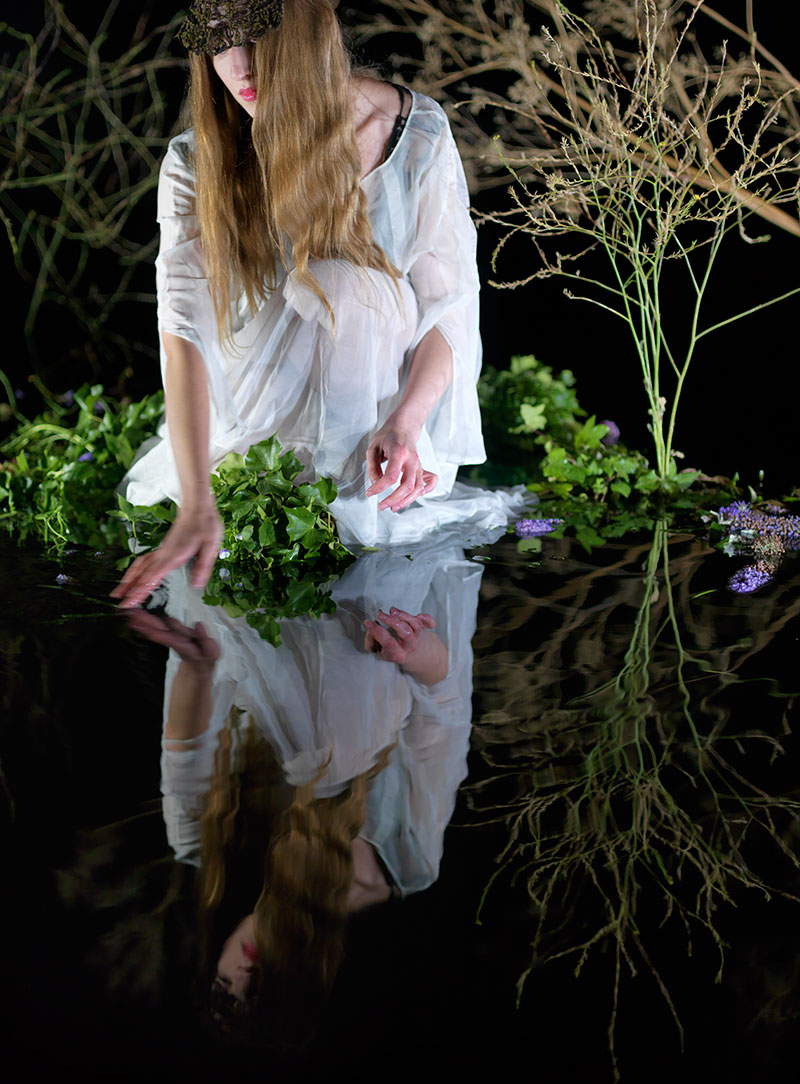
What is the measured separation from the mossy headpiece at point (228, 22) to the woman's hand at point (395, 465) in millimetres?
648

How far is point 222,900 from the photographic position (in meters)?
0.90

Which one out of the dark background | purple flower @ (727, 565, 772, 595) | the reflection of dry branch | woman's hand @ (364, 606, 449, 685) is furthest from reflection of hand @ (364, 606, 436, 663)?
the reflection of dry branch

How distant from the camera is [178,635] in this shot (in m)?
1.55

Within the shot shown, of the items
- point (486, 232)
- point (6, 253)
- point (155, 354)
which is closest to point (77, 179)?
point (6, 253)

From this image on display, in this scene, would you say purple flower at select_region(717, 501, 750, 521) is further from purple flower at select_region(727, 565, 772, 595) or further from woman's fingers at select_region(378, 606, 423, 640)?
woman's fingers at select_region(378, 606, 423, 640)

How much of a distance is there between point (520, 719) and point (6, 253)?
3.19 meters

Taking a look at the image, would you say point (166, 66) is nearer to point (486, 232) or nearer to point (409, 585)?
point (486, 232)

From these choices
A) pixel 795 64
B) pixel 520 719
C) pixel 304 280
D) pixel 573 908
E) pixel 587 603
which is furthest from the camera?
pixel 795 64

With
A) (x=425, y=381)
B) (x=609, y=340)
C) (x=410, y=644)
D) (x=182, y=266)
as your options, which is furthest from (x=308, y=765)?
(x=609, y=340)

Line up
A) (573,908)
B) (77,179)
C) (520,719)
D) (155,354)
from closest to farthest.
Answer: (573,908)
(520,719)
(77,179)
(155,354)

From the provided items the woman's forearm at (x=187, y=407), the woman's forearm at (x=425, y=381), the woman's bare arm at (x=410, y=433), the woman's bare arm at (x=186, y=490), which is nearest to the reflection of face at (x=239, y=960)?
the woman's bare arm at (x=186, y=490)

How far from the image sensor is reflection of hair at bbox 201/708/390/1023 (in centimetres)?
84

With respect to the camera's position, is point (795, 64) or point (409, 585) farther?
point (795, 64)

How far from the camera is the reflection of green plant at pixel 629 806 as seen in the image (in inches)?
35.6
